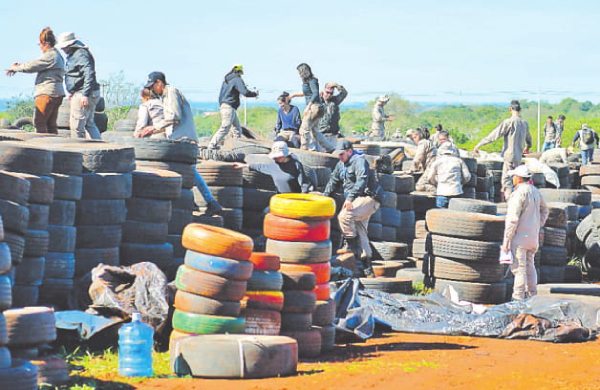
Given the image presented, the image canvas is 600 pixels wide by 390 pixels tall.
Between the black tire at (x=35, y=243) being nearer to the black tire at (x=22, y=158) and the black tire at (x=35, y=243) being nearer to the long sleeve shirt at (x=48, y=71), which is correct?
the black tire at (x=22, y=158)

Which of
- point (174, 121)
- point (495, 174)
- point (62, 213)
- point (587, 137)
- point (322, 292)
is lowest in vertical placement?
point (322, 292)

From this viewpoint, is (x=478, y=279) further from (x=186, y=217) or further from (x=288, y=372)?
(x=288, y=372)

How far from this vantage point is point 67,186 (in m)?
11.5

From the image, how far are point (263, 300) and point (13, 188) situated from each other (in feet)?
8.57

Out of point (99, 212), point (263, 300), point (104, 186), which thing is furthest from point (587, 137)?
point (263, 300)

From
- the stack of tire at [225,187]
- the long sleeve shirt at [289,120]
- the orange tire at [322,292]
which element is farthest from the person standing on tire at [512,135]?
the orange tire at [322,292]

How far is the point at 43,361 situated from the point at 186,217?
567 centimetres

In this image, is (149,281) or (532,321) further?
(532,321)

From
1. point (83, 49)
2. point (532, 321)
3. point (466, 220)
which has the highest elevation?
Answer: point (83, 49)

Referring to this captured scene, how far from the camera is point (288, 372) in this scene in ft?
30.6

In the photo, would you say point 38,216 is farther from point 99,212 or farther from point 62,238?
point 99,212

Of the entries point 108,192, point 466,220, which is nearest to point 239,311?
point 108,192

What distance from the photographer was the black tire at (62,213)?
11.4 m

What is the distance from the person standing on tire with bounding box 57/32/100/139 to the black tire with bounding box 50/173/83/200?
4.19 m
